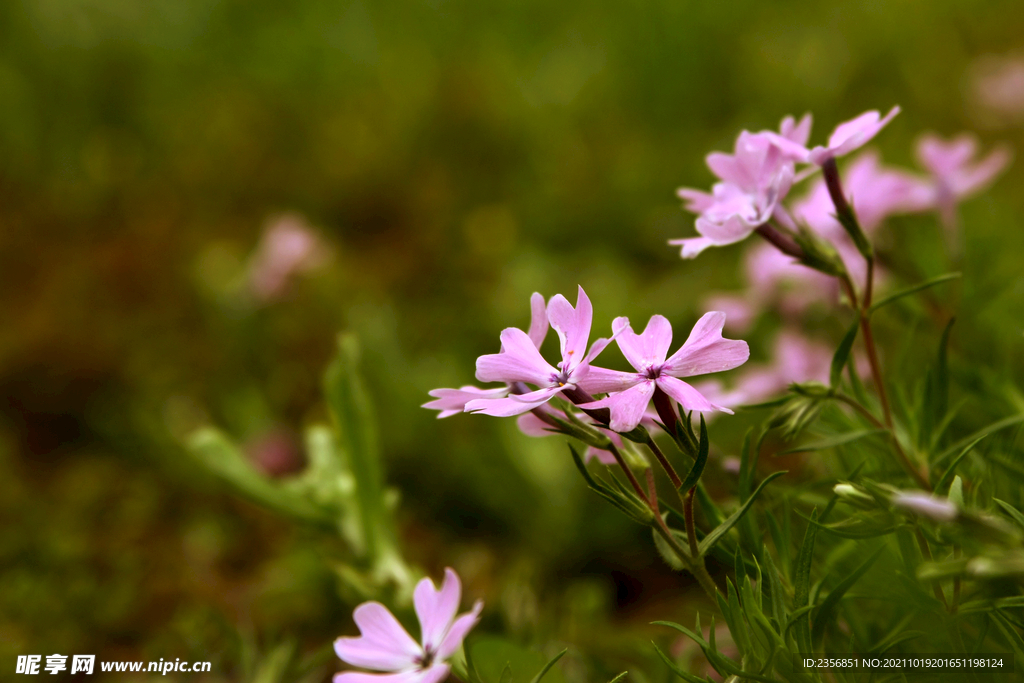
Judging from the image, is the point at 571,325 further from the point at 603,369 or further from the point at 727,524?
the point at 727,524

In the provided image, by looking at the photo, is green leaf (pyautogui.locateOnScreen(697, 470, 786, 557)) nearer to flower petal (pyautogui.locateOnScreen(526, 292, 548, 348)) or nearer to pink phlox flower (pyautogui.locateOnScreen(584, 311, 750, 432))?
pink phlox flower (pyautogui.locateOnScreen(584, 311, 750, 432))

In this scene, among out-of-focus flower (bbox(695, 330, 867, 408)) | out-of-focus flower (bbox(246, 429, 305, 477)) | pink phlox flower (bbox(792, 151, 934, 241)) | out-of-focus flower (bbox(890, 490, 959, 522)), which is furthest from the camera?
out-of-focus flower (bbox(246, 429, 305, 477))

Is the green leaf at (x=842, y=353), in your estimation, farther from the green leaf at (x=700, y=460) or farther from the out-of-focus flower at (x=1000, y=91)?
the out-of-focus flower at (x=1000, y=91)

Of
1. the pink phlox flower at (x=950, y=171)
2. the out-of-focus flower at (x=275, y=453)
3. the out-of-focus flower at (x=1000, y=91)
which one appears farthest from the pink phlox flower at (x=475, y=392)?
the out-of-focus flower at (x=1000, y=91)

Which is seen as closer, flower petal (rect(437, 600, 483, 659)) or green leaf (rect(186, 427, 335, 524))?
flower petal (rect(437, 600, 483, 659))

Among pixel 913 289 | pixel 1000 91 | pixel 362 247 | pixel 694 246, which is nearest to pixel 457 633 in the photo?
pixel 694 246

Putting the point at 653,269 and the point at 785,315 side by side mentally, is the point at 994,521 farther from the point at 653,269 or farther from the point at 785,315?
the point at 653,269

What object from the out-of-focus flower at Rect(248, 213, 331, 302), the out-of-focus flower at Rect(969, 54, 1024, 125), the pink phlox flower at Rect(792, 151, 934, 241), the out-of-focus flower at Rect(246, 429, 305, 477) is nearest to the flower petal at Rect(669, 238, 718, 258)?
the pink phlox flower at Rect(792, 151, 934, 241)
